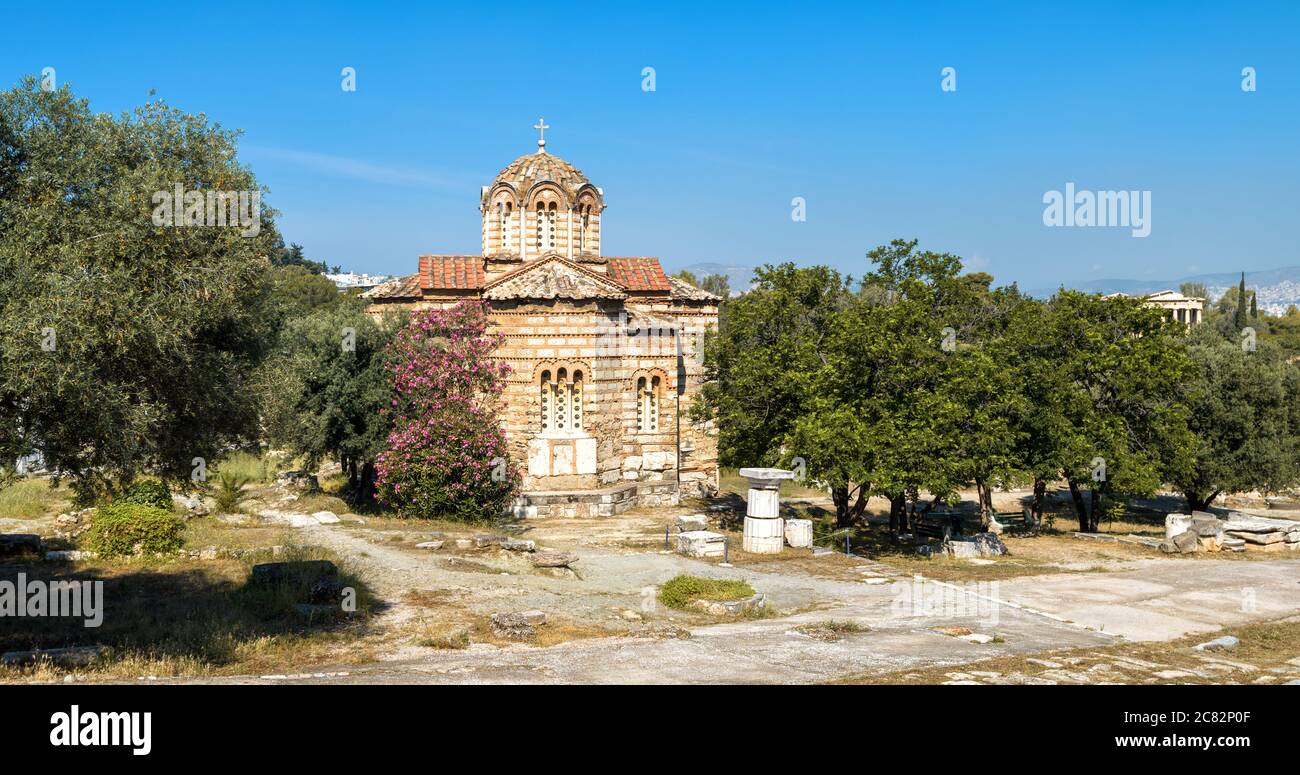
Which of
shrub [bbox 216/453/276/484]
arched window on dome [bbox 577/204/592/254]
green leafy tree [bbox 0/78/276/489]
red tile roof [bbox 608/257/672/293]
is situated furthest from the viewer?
red tile roof [bbox 608/257/672/293]

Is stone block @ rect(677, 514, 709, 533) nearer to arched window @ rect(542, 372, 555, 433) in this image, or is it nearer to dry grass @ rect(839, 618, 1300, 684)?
arched window @ rect(542, 372, 555, 433)

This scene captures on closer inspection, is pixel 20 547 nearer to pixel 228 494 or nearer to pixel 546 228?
pixel 228 494

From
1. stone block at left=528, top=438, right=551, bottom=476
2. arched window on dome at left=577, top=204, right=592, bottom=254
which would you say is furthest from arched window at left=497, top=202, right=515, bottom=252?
stone block at left=528, top=438, right=551, bottom=476

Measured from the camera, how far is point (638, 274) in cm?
3403

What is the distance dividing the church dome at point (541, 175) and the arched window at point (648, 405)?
694cm

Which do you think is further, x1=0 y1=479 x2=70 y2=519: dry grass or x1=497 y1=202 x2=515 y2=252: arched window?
x1=497 y1=202 x2=515 y2=252: arched window

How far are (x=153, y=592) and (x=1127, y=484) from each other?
71.9 ft

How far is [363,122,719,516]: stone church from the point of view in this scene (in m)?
26.8

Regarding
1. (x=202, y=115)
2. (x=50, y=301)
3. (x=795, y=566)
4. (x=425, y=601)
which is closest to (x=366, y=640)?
(x=425, y=601)

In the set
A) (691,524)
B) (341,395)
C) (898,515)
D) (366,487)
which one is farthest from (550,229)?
(898,515)

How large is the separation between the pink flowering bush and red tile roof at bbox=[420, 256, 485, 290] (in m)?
4.08

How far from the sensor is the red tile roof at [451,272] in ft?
99.7

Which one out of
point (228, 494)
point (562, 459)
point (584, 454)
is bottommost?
point (228, 494)

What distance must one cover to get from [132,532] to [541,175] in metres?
17.7
